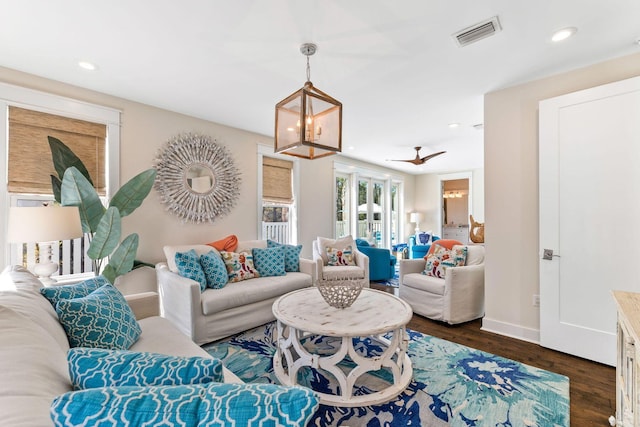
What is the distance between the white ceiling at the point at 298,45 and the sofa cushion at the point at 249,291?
2051mm

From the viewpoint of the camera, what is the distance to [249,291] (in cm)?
292

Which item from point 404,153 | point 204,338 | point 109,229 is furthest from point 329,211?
point 109,229

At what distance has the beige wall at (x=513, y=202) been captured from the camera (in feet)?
8.76

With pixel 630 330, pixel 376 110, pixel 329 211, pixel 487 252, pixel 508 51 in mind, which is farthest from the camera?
pixel 329 211

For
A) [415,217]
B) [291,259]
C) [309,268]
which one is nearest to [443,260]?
[309,268]

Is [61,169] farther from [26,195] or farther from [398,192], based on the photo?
[398,192]

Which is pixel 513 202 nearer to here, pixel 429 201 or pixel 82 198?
pixel 82 198

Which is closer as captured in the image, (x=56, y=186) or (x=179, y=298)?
(x=56, y=186)

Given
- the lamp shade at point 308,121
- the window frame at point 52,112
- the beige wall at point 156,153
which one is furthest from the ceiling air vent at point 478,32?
the window frame at point 52,112

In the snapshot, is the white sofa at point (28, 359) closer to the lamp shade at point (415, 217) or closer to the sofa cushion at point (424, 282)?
the sofa cushion at point (424, 282)

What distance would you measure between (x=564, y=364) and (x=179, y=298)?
342cm

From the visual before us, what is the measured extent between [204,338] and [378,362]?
1.69 meters

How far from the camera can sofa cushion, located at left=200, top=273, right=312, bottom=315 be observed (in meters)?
2.66

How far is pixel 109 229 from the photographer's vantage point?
2.33 m
